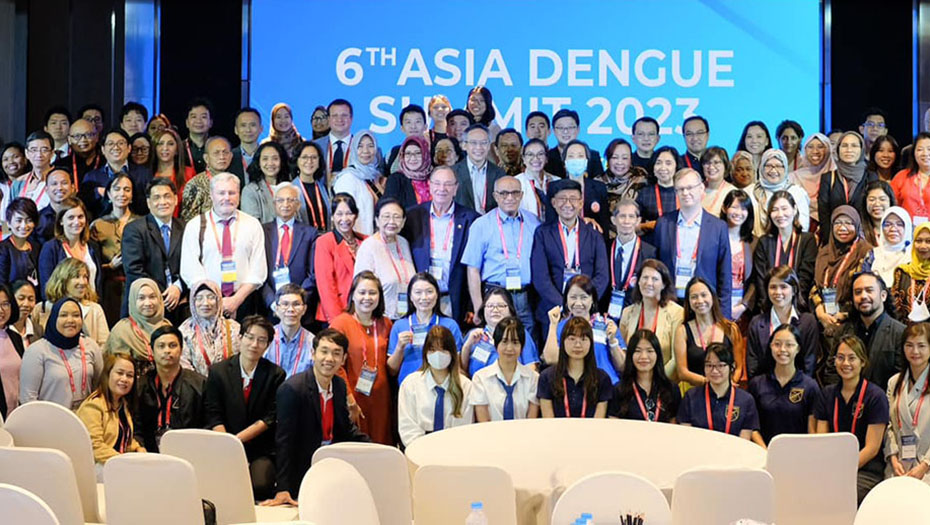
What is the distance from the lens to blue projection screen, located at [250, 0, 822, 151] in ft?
35.9

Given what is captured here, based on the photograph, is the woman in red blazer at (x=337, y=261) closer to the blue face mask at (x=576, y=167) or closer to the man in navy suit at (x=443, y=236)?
the man in navy suit at (x=443, y=236)

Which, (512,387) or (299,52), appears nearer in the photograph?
(512,387)

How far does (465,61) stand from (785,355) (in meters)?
5.13

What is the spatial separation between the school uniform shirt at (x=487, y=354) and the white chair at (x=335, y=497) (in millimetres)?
2989

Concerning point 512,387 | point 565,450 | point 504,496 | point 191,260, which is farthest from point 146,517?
point 191,260

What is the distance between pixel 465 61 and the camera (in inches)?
437

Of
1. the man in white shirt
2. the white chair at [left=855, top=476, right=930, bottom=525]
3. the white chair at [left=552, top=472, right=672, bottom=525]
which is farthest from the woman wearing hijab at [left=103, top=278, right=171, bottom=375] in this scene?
the white chair at [left=855, top=476, right=930, bottom=525]

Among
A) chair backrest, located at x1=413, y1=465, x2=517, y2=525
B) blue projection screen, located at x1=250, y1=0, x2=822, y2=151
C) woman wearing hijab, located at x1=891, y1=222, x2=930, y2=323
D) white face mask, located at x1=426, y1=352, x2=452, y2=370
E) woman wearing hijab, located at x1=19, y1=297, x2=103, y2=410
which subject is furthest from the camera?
blue projection screen, located at x1=250, y1=0, x2=822, y2=151

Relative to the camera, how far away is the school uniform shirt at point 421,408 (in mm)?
6801

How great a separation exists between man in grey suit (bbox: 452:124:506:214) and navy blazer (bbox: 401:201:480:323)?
371 mm

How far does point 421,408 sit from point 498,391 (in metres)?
0.43

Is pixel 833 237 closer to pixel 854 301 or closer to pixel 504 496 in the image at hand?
pixel 854 301

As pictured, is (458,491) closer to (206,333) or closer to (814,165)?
(206,333)

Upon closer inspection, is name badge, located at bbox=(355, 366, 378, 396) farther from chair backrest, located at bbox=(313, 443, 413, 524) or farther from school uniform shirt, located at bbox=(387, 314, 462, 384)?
chair backrest, located at bbox=(313, 443, 413, 524)
